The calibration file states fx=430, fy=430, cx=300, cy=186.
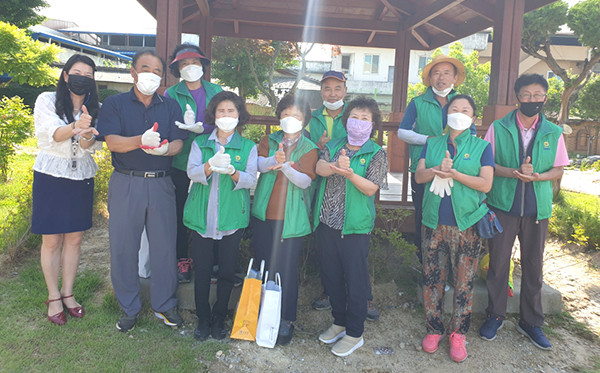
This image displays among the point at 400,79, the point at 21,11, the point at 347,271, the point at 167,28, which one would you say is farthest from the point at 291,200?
the point at 21,11

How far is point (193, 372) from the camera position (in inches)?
116

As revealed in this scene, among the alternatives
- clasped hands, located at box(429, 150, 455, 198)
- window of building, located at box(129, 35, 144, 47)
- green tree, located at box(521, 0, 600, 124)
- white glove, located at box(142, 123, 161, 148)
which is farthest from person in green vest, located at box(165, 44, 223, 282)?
window of building, located at box(129, 35, 144, 47)

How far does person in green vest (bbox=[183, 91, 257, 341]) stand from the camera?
3150 mm

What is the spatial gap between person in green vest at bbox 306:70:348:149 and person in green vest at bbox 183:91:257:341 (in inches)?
26.3

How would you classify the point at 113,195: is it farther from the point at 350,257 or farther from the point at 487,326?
the point at 487,326

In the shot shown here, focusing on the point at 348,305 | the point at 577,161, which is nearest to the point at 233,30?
the point at 348,305

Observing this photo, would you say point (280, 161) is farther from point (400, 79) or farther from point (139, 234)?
point (400, 79)

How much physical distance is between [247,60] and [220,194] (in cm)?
1557

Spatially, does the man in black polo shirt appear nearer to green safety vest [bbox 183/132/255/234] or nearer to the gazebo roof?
green safety vest [bbox 183/132/255/234]

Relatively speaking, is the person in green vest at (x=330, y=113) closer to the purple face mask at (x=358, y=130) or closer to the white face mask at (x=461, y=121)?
the purple face mask at (x=358, y=130)

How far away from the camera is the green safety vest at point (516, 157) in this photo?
10.8 ft

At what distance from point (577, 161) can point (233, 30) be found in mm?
23100

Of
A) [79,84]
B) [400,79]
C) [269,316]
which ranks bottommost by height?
[269,316]

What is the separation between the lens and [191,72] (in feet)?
11.8
